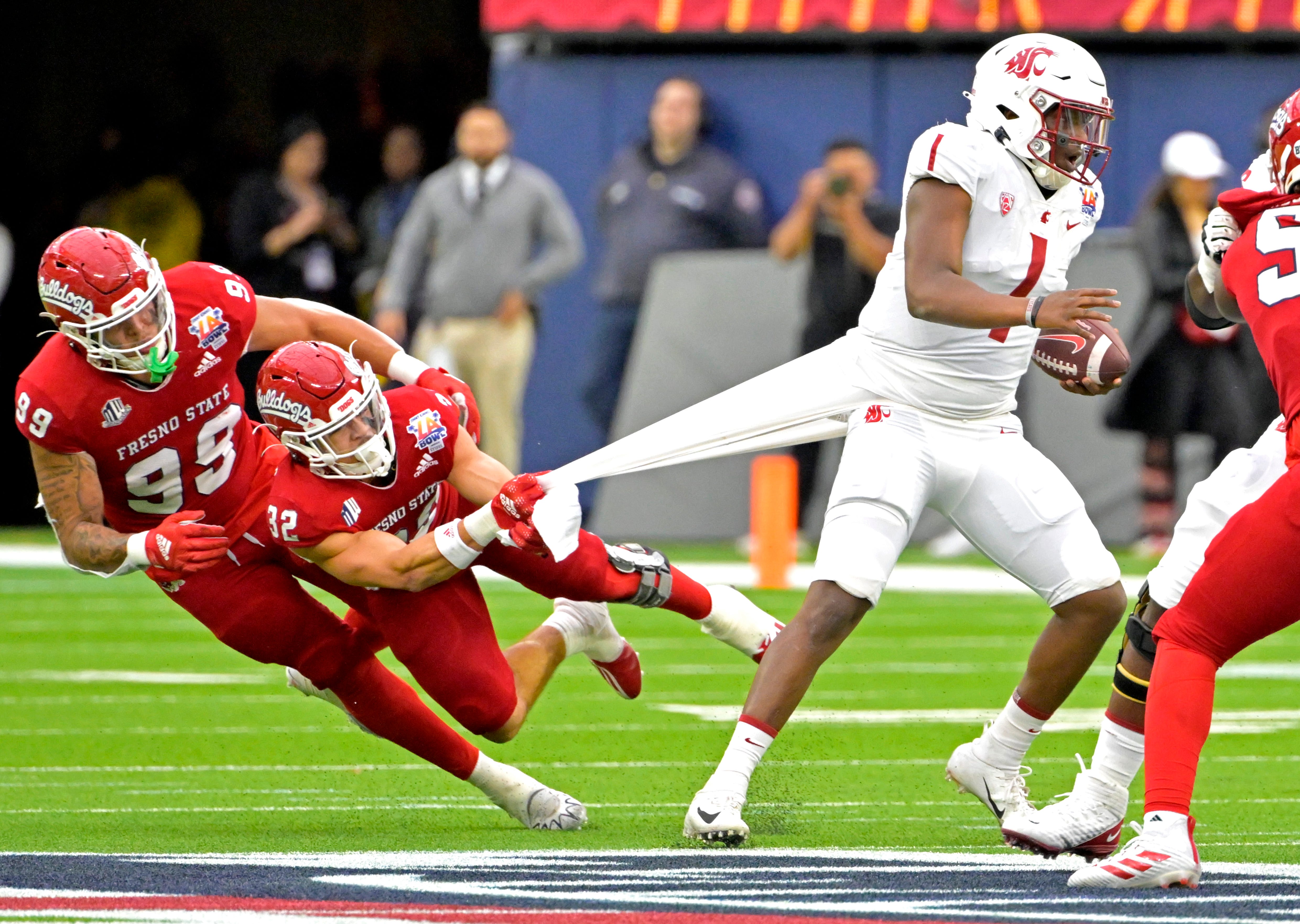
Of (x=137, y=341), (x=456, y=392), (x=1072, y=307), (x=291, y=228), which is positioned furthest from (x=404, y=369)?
(x=291, y=228)

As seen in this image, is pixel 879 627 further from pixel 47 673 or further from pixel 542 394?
pixel 542 394

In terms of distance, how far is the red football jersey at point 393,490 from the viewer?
5234 mm

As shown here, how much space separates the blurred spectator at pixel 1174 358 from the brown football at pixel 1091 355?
271 inches

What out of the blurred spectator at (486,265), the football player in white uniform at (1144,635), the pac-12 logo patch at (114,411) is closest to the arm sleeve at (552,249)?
the blurred spectator at (486,265)

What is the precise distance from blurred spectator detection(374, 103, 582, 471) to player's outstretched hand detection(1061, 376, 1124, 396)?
7794mm

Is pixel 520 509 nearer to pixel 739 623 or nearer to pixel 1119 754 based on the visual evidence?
pixel 739 623

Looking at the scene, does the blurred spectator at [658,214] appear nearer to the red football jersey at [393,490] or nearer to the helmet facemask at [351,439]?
the red football jersey at [393,490]

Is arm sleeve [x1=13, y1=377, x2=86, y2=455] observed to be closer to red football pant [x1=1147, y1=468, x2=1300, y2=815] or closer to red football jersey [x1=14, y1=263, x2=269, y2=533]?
red football jersey [x1=14, y1=263, x2=269, y2=533]

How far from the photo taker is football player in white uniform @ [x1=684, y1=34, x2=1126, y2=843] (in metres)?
4.99

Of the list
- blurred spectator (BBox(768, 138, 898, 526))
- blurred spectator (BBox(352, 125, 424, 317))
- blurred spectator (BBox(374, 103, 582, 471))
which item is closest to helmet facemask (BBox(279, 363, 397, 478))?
blurred spectator (BBox(768, 138, 898, 526))

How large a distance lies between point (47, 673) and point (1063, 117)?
15.8 ft

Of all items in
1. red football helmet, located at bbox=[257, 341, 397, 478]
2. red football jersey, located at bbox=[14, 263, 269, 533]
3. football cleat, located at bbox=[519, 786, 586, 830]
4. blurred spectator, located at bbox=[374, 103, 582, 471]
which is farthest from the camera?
blurred spectator, located at bbox=[374, 103, 582, 471]

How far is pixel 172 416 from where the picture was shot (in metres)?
5.54

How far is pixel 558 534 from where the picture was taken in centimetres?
505
